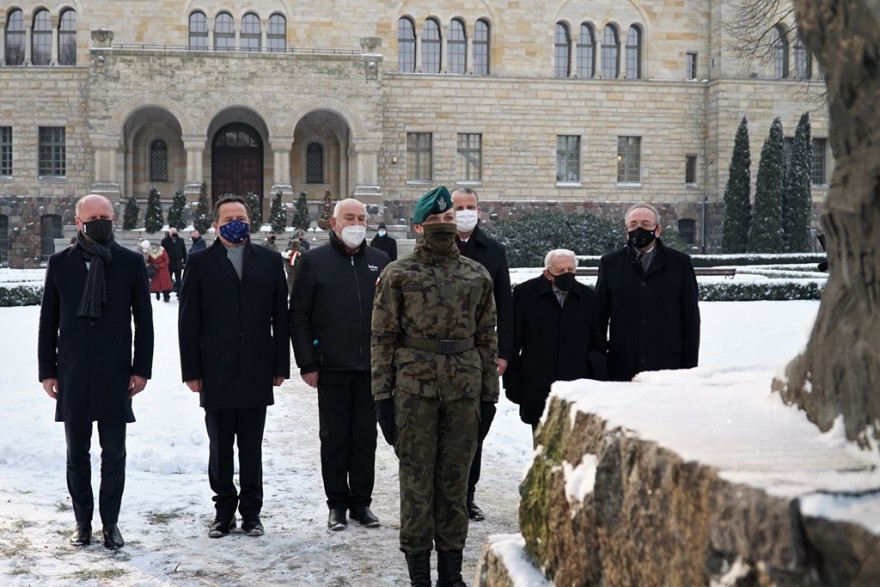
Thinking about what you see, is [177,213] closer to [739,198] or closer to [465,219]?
[739,198]

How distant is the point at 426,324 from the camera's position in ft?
16.5

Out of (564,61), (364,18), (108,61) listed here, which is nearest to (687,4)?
(564,61)

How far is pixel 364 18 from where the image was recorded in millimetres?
35750

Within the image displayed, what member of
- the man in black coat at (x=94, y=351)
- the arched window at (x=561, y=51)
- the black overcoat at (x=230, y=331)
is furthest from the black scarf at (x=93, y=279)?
the arched window at (x=561, y=51)

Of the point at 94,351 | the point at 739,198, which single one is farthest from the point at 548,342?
the point at 739,198

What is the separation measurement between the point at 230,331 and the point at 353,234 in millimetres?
1008

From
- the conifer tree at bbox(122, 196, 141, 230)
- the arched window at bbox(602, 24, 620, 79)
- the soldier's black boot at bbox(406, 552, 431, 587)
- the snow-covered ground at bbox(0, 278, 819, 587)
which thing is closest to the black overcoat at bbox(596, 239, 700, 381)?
the snow-covered ground at bbox(0, 278, 819, 587)

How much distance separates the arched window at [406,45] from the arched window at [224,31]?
5.94 meters

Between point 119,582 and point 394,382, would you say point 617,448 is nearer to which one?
point 394,382

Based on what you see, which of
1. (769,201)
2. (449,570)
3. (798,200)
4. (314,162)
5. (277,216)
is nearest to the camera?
(449,570)

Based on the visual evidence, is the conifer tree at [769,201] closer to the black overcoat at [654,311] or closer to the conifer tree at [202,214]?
the conifer tree at [202,214]

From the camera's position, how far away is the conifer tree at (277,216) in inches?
1223

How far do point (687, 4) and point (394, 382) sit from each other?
3547cm

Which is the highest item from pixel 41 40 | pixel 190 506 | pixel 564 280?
pixel 41 40
